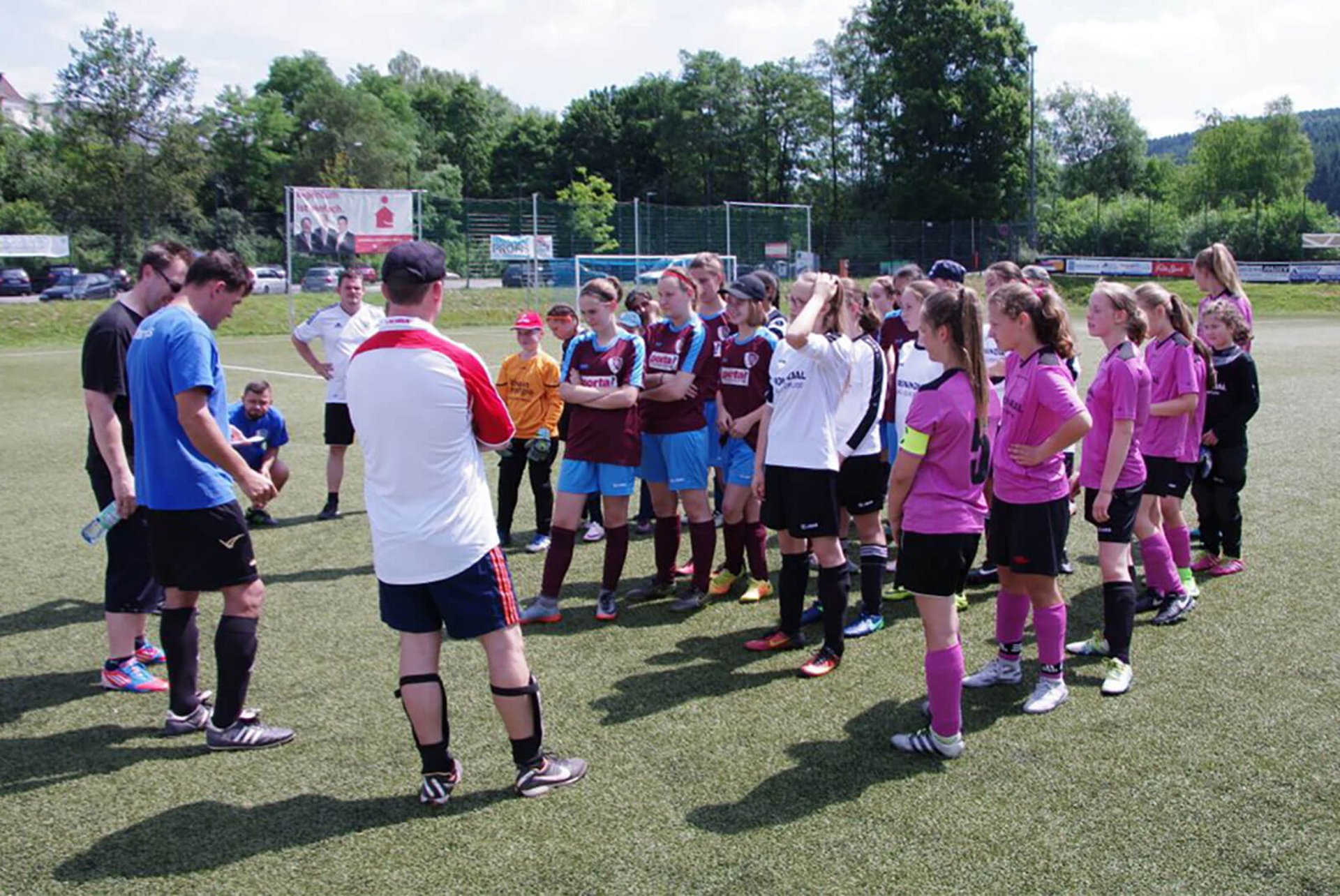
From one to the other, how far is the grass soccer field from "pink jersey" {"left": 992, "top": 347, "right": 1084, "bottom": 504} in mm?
1007

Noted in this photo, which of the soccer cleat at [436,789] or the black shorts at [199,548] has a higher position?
the black shorts at [199,548]

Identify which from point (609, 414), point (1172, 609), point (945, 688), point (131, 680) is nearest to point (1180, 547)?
→ point (1172, 609)

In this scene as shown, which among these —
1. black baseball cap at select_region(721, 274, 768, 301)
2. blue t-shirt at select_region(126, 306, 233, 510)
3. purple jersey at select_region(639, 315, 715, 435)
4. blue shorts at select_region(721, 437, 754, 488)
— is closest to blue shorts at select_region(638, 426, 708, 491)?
purple jersey at select_region(639, 315, 715, 435)

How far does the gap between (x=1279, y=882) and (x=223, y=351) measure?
25218 mm

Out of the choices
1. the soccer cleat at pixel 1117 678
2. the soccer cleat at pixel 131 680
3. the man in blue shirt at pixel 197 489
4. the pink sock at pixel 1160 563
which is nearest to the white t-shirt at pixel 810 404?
the soccer cleat at pixel 1117 678

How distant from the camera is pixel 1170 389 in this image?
5.95 metres

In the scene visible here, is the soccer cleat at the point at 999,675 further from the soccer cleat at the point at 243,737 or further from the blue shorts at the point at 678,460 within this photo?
the soccer cleat at the point at 243,737

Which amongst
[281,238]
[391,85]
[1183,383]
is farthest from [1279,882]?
[391,85]

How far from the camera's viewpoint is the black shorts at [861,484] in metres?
5.77

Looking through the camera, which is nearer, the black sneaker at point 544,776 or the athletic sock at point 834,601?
the black sneaker at point 544,776

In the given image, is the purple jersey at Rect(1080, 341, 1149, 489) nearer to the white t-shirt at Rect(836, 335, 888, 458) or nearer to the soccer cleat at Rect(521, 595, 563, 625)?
the white t-shirt at Rect(836, 335, 888, 458)

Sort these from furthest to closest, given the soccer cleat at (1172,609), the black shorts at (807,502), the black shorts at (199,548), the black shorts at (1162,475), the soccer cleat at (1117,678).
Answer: the black shorts at (1162,475) → the soccer cleat at (1172,609) → the black shorts at (807,502) → the soccer cleat at (1117,678) → the black shorts at (199,548)

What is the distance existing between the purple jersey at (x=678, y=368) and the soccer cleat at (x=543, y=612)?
4.05 ft

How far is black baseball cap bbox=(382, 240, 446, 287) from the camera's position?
368cm
